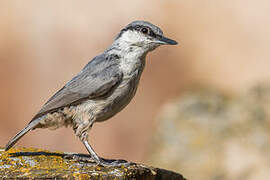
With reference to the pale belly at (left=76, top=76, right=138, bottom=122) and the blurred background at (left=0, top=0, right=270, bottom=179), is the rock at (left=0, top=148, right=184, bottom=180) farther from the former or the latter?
the blurred background at (left=0, top=0, right=270, bottom=179)

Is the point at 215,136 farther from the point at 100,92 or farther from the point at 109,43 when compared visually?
the point at 100,92

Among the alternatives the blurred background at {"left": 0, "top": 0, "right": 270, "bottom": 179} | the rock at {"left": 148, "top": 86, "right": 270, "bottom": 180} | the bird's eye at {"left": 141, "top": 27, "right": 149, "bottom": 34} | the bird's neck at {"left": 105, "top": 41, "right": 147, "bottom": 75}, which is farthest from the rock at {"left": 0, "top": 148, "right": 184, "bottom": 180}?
the blurred background at {"left": 0, "top": 0, "right": 270, "bottom": 179}

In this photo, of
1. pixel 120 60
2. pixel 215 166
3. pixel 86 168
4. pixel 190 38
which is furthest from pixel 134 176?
pixel 190 38

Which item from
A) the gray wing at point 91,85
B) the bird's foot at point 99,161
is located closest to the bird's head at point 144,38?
the gray wing at point 91,85

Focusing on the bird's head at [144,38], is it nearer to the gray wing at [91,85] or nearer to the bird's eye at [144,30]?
the bird's eye at [144,30]

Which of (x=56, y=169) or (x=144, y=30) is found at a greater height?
(x=144, y=30)

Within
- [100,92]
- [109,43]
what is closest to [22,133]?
[100,92]
